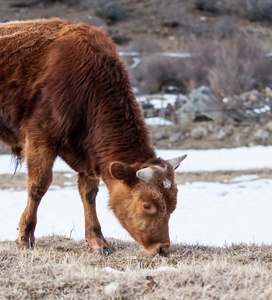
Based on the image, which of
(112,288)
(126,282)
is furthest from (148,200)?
(112,288)

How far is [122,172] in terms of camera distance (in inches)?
186

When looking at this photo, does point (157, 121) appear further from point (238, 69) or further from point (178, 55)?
point (178, 55)

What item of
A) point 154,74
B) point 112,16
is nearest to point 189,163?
point 154,74

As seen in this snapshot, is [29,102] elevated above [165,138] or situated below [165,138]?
above

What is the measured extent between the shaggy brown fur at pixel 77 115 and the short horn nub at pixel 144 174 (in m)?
0.17

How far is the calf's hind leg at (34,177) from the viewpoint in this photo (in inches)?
216

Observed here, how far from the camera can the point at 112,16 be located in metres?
40.8

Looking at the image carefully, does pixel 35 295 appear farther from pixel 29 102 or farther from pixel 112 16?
pixel 112 16

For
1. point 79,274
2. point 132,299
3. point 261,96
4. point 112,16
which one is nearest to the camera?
point 132,299

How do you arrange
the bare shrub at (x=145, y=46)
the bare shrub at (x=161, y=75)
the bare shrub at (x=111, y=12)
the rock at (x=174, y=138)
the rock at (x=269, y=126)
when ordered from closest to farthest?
1. the rock at (x=174, y=138)
2. the rock at (x=269, y=126)
3. the bare shrub at (x=161, y=75)
4. the bare shrub at (x=145, y=46)
5. the bare shrub at (x=111, y=12)

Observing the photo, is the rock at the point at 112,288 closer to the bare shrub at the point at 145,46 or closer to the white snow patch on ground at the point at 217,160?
the white snow patch on ground at the point at 217,160

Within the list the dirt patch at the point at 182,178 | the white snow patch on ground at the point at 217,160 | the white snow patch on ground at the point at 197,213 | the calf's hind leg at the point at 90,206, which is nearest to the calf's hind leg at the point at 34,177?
the calf's hind leg at the point at 90,206

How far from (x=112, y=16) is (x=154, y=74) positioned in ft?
51.4

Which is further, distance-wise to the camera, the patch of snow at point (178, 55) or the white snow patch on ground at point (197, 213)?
the patch of snow at point (178, 55)
